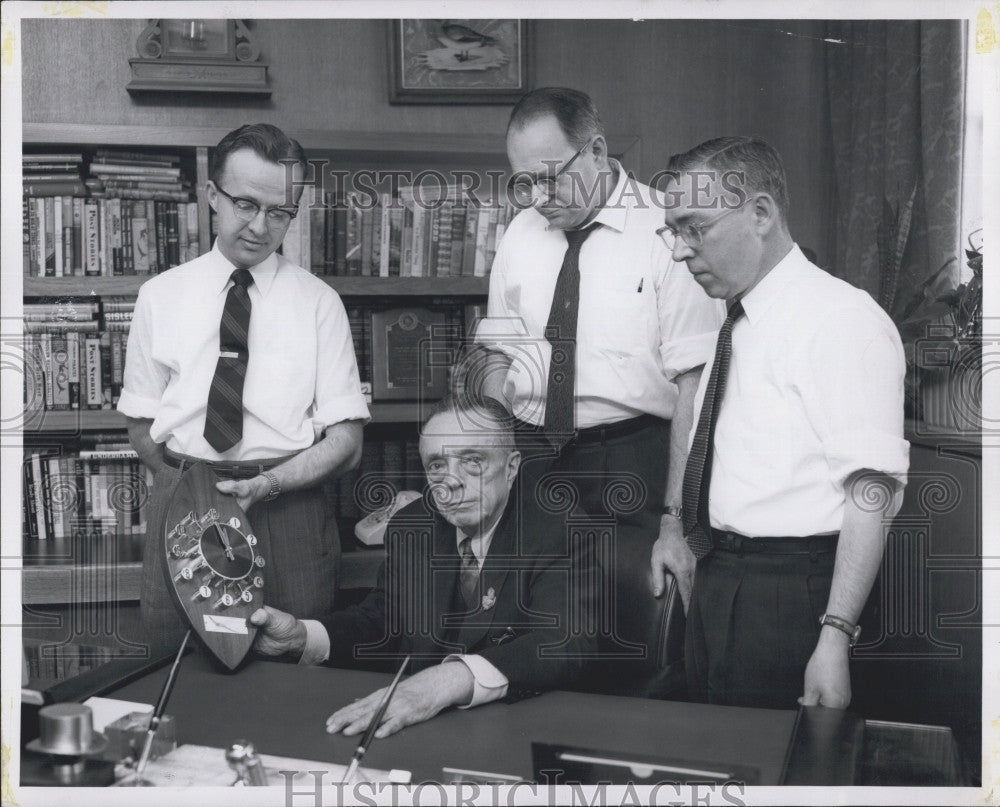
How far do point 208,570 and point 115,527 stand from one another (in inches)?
Result: 16.0

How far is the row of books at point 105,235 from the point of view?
2.03 metres

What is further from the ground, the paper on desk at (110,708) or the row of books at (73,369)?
the row of books at (73,369)

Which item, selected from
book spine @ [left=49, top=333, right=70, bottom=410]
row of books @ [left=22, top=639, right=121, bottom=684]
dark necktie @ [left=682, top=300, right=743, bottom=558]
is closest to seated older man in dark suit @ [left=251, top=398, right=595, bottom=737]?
dark necktie @ [left=682, top=300, right=743, bottom=558]

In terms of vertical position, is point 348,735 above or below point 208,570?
below

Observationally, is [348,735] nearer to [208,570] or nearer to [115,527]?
[208,570]

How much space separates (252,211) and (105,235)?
38 centimetres

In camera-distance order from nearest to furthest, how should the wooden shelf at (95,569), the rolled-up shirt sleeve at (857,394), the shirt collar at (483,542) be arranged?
the rolled-up shirt sleeve at (857,394), the shirt collar at (483,542), the wooden shelf at (95,569)

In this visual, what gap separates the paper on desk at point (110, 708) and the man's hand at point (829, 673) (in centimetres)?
110

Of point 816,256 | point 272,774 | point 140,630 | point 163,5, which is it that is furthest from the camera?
point 816,256

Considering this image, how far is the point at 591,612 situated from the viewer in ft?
5.57

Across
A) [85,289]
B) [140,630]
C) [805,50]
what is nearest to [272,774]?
[140,630]

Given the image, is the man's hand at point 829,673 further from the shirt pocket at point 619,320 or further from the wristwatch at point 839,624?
the shirt pocket at point 619,320

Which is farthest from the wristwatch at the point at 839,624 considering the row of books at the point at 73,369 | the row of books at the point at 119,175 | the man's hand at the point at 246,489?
the row of books at the point at 119,175

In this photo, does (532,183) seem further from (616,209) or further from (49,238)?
(49,238)
